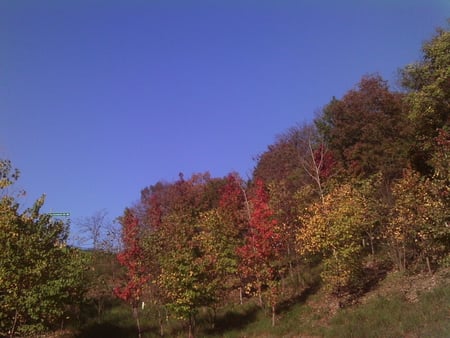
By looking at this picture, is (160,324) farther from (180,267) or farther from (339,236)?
(339,236)

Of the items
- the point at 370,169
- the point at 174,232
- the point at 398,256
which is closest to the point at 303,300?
the point at 398,256

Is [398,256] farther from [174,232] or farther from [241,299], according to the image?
[174,232]

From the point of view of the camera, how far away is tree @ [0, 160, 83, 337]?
59.3ft

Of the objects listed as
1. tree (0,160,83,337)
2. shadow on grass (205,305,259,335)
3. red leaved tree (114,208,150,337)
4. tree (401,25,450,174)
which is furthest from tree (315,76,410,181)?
tree (0,160,83,337)

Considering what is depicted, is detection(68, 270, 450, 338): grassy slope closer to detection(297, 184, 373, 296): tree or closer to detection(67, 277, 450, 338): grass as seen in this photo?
detection(67, 277, 450, 338): grass

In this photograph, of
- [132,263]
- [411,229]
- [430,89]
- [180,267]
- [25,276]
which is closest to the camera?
[25,276]

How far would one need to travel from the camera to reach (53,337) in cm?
2456

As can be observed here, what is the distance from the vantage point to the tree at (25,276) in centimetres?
1808

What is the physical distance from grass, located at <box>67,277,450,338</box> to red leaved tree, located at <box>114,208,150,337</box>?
2.07 m

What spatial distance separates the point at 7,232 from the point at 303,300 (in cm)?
1686

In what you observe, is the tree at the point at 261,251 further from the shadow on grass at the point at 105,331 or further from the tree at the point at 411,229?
the shadow on grass at the point at 105,331

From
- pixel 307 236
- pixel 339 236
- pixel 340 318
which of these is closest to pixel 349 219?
pixel 339 236

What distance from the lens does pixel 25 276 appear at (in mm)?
18438

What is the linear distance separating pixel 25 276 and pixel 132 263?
8716mm
